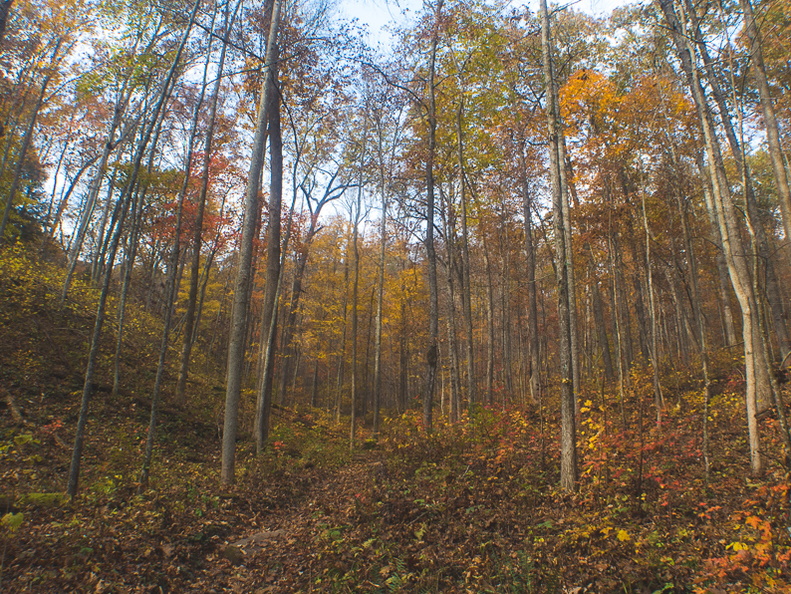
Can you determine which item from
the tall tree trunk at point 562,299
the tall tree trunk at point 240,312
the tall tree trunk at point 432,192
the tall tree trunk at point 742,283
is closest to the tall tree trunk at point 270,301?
the tall tree trunk at point 240,312

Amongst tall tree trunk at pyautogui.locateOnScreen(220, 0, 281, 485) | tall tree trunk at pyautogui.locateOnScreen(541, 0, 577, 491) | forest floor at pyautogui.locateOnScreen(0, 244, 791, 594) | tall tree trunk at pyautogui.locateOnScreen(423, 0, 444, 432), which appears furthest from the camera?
tall tree trunk at pyautogui.locateOnScreen(423, 0, 444, 432)

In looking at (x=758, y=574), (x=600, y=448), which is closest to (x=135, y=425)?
(x=600, y=448)

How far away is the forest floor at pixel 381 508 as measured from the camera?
3.87 m

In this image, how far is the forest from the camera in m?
4.43

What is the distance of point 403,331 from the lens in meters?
21.9

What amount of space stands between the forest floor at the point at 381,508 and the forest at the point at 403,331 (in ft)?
0.14

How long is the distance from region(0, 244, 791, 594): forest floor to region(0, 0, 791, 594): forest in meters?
0.04

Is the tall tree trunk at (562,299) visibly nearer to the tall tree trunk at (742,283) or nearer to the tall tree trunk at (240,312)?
the tall tree trunk at (742,283)

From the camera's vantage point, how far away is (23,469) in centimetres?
568

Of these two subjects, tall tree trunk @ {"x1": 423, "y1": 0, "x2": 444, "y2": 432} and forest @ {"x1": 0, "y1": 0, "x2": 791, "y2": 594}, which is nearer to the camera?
forest @ {"x1": 0, "y1": 0, "x2": 791, "y2": 594}

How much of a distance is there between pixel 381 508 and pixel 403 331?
15938mm

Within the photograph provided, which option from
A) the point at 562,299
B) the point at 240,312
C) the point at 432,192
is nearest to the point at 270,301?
the point at 240,312

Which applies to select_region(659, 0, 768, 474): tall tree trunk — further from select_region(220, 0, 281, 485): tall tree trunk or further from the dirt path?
select_region(220, 0, 281, 485): tall tree trunk

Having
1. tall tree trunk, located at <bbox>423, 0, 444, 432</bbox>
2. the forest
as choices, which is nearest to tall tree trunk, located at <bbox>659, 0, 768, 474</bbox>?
the forest
